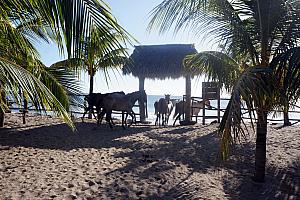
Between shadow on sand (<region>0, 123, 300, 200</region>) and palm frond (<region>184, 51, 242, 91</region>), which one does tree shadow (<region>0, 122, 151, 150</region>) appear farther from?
palm frond (<region>184, 51, 242, 91</region>)

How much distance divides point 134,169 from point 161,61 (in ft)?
28.8

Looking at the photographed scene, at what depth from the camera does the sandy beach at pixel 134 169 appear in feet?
13.2

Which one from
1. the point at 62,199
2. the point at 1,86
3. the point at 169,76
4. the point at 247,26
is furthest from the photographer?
the point at 169,76

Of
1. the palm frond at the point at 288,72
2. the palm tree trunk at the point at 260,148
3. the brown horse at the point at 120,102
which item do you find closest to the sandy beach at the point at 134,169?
the palm tree trunk at the point at 260,148

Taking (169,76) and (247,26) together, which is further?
(169,76)

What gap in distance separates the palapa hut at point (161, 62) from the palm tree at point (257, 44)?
7273mm

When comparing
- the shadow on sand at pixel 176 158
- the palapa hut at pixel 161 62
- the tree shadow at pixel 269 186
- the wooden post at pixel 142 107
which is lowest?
the tree shadow at pixel 269 186

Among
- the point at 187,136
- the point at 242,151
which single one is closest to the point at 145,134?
the point at 187,136

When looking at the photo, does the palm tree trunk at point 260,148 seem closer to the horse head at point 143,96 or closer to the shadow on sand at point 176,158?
the shadow on sand at point 176,158

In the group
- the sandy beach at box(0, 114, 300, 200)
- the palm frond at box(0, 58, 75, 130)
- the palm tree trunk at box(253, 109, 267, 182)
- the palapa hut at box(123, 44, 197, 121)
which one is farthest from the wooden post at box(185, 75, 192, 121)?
the palm frond at box(0, 58, 75, 130)

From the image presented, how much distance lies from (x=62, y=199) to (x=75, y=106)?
4.69ft

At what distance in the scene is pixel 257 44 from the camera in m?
5.26

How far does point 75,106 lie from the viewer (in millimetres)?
4535

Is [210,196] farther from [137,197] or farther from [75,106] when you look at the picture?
[75,106]
